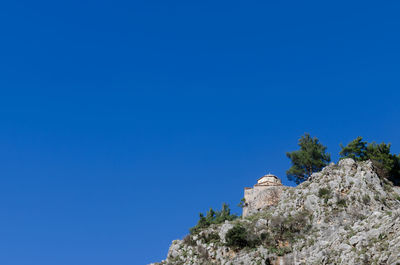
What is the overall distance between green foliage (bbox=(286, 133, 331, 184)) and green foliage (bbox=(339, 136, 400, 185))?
4846 mm

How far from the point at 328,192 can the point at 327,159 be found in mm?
18778

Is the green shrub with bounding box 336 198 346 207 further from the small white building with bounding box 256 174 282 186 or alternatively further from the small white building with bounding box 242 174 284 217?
the small white building with bounding box 256 174 282 186

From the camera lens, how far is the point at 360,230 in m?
33.7

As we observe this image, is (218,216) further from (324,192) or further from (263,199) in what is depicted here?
(324,192)

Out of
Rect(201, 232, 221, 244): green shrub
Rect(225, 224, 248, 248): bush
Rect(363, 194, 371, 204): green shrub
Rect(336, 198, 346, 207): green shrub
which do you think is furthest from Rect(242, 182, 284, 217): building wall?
Rect(363, 194, 371, 204): green shrub

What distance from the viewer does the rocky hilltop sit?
40.1 metres

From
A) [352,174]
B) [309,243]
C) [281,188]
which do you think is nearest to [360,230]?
[309,243]

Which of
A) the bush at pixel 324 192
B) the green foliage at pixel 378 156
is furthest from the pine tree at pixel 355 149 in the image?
the bush at pixel 324 192

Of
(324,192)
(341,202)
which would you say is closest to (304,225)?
(341,202)

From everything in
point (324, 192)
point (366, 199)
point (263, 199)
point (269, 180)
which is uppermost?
point (269, 180)

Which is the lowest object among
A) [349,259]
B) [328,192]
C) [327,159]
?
[349,259]

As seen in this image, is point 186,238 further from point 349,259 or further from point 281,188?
point 349,259

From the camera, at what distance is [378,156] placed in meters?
54.5

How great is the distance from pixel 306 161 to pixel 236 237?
2408 cm
